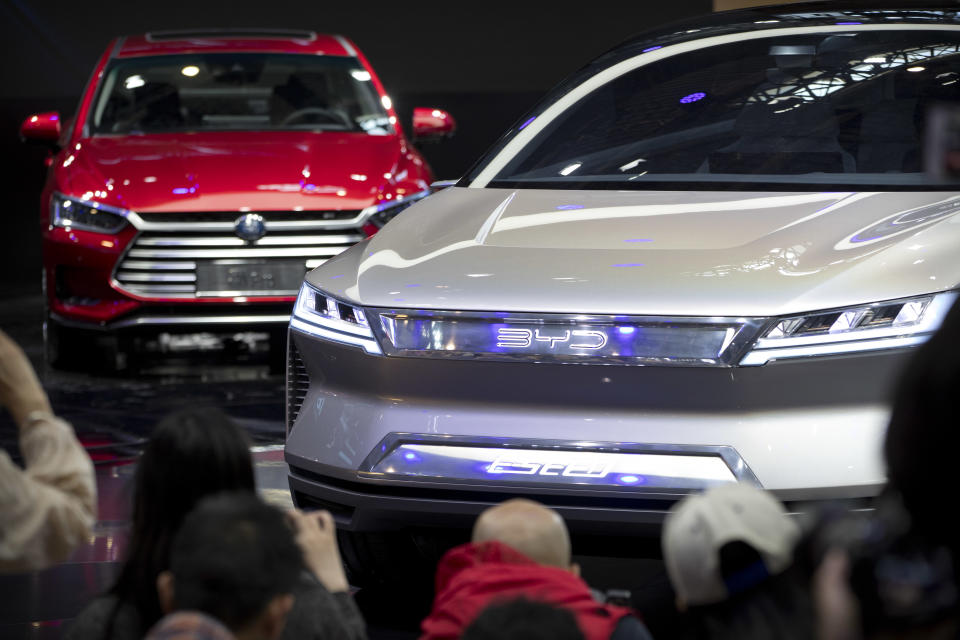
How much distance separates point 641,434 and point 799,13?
Result: 2111mm

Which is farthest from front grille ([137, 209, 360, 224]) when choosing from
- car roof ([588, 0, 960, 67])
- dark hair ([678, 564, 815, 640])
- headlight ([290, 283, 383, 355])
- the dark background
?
the dark background

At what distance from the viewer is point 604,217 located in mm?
4035

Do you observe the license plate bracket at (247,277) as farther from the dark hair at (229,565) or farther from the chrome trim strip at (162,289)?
the dark hair at (229,565)

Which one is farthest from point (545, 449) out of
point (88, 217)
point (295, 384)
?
point (88, 217)

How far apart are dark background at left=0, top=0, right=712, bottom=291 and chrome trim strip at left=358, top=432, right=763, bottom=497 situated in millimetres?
11583

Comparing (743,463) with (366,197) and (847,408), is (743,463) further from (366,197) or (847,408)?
(366,197)

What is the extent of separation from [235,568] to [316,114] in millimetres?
6629

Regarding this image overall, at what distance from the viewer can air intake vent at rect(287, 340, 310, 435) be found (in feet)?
13.2

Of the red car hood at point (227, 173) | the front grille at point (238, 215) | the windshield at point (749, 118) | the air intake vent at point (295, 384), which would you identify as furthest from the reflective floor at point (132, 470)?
the windshield at point (749, 118)

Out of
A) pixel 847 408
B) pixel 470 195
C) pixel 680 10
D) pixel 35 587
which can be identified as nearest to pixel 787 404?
pixel 847 408

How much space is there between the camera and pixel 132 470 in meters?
6.05

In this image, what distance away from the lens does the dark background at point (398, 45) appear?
15031 millimetres

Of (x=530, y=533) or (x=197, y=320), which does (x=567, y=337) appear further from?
(x=197, y=320)

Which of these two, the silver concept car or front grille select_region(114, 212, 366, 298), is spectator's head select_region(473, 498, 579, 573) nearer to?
the silver concept car
